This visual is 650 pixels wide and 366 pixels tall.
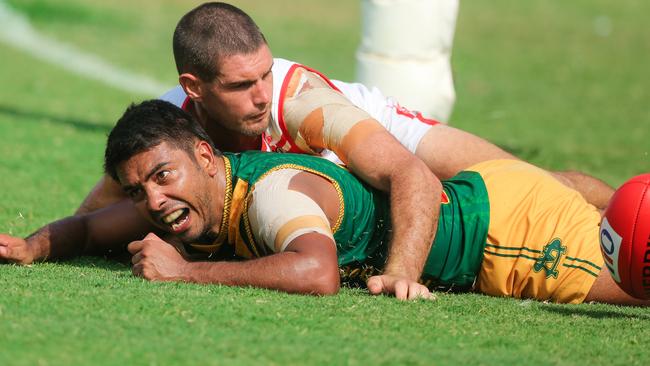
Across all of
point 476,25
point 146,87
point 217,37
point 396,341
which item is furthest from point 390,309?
point 476,25


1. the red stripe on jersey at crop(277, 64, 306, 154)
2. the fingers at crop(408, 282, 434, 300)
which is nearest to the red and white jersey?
the red stripe on jersey at crop(277, 64, 306, 154)

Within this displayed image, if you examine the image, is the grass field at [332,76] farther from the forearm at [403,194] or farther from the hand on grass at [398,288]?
the forearm at [403,194]

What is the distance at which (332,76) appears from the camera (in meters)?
15.3

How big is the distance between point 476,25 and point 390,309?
16.4 m

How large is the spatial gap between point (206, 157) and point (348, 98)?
65.3 inches

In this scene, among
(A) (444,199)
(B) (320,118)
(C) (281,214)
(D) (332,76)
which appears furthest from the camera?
(D) (332,76)

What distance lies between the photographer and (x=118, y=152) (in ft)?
17.7

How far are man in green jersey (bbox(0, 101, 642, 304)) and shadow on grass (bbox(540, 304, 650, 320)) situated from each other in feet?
0.67

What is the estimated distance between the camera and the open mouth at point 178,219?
Result: 541 centimetres

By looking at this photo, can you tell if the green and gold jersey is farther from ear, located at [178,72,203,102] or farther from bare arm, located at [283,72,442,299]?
ear, located at [178,72,203,102]

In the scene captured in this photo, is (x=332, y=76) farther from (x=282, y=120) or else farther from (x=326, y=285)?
(x=326, y=285)

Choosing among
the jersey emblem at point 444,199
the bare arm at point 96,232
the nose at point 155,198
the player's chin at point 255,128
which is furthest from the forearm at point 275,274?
the player's chin at point 255,128

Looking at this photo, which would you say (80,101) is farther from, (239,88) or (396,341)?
(396,341)

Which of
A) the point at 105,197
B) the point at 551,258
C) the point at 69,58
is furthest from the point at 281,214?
the point at 69,58
